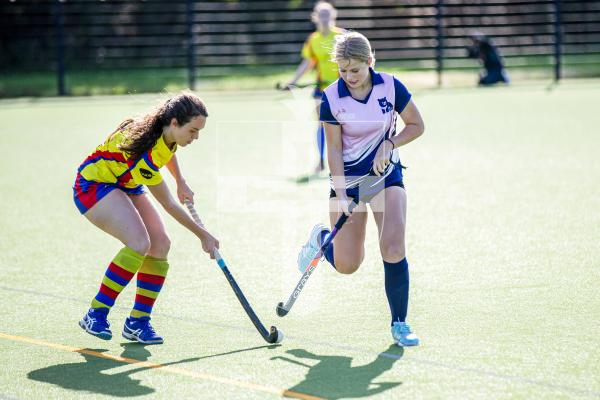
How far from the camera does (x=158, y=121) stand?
194 inches

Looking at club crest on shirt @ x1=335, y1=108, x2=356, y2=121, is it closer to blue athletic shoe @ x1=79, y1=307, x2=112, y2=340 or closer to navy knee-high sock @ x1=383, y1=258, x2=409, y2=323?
navy knee-high sock @ x1=383, y1=258, x2=409, y2=323

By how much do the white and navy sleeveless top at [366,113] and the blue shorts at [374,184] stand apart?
28 millimetres

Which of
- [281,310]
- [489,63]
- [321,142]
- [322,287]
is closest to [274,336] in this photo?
[281,310]

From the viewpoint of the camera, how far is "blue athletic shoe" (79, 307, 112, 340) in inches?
195

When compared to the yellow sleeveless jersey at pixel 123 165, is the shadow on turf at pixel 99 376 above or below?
below

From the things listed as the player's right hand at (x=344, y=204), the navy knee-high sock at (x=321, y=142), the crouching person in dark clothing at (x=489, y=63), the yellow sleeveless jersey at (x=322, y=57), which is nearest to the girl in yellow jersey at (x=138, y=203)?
the player's right hand at (x=344, y=204)

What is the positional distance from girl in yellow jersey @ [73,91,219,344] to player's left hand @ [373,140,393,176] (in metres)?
0.87

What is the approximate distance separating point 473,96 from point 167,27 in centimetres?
848

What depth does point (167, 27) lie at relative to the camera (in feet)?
76.4

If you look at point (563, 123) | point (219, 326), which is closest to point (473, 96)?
point (563, 123)

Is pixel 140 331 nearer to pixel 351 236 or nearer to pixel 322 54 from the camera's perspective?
pixel 351 236

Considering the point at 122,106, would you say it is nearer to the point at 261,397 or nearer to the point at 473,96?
the point at 473,96

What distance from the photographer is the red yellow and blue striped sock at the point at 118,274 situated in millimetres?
4961

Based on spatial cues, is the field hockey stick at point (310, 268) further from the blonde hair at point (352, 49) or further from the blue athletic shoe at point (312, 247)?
the blonde hair at point (352, 49)
